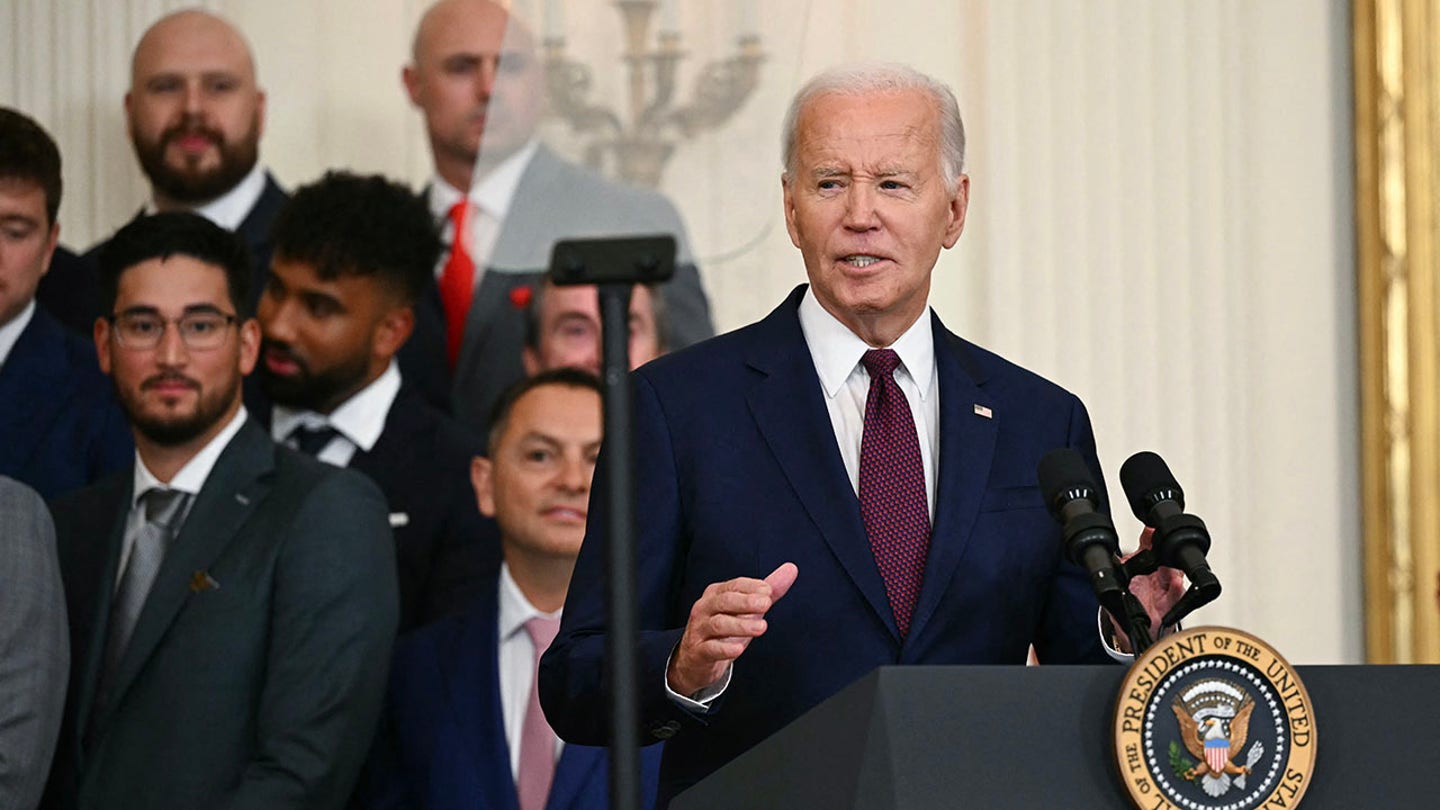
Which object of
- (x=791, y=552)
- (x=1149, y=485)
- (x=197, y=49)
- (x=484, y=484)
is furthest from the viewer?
(x=197, y=49)

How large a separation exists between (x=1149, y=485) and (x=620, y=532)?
23.8 inches

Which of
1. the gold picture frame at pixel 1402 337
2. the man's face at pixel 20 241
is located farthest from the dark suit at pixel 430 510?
the gold picture frame at pixel 1402 337

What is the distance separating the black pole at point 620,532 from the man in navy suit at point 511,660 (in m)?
1.87

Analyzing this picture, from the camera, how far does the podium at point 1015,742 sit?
5.21 ft

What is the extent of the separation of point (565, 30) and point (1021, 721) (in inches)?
140

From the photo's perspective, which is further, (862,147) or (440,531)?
(440,531)

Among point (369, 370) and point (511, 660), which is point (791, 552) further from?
point (369, 370)

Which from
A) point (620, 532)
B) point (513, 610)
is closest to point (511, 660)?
point (513, 610)

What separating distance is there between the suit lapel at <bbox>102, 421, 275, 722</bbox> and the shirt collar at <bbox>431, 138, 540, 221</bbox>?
3.82ft

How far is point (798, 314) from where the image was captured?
2418 millimetres

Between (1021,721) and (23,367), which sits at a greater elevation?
(23,367)

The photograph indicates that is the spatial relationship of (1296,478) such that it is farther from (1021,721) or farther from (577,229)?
(1021,721)

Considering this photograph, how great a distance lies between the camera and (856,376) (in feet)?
7.83

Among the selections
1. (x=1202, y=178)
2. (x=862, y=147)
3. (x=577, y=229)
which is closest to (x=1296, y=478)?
(x=1202, y=178)
